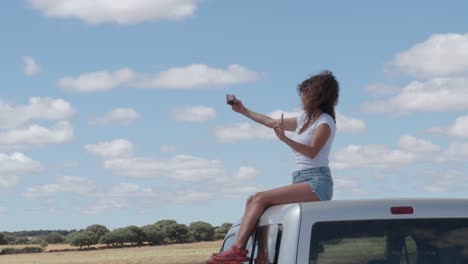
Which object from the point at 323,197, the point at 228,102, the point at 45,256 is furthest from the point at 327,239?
the point at 45,256

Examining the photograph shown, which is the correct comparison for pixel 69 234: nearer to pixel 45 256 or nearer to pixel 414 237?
pixel 45 256

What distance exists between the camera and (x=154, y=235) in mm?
58938

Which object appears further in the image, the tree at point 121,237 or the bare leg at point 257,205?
the tree at point 121,237

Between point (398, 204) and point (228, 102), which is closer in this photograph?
point (398, 204)

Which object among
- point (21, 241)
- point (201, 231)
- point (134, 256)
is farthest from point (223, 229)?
point (21, 241)

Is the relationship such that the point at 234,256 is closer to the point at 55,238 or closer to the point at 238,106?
the point at 238,106

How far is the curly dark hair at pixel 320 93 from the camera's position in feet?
21.9

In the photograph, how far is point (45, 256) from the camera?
57.1 m

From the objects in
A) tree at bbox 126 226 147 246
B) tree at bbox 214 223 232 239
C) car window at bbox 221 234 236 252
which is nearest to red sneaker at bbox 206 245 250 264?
car window at bbox 221 234 236 252

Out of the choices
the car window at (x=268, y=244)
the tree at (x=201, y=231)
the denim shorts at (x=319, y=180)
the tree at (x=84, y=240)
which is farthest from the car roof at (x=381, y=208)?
the tree at (x=84, y=240)

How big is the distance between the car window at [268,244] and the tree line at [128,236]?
141 feet

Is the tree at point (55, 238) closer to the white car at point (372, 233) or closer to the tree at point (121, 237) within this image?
the tree at point (121, 237)

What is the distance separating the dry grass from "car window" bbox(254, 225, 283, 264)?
114 ft

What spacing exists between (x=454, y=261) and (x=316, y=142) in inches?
52.8
